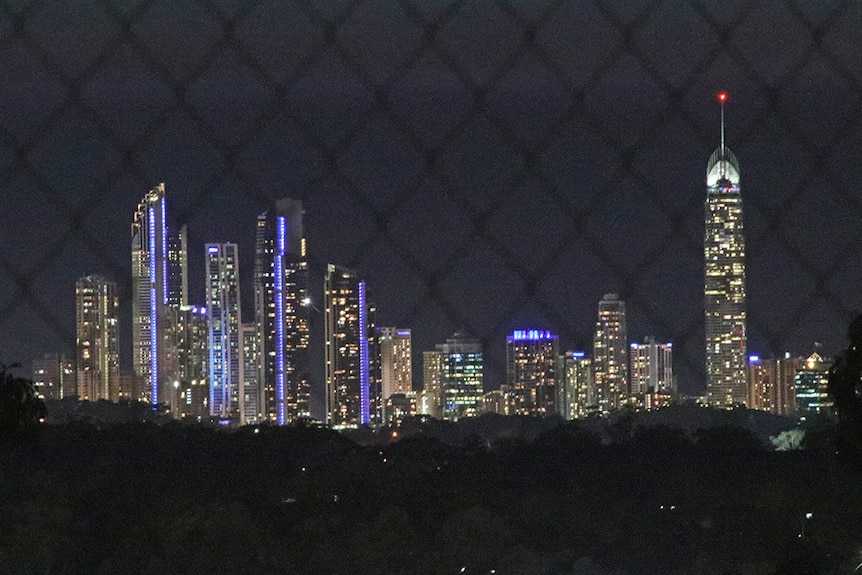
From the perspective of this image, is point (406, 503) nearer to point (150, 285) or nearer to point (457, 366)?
point (457, 366)

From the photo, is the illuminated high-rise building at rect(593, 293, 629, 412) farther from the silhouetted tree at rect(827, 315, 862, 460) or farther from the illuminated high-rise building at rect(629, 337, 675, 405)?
the silhouetted tree at rect(827, 315, 862, 460)

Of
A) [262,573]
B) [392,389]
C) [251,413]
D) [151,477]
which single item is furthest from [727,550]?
[392,389]

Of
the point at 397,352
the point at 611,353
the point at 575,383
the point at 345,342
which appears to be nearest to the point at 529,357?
the point at 611,353

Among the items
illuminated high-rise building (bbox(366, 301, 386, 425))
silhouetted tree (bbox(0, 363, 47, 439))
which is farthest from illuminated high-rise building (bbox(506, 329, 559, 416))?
silhouetted tree (bbox(0, 363, 47, 439))

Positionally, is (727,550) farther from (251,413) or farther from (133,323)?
(133,323)

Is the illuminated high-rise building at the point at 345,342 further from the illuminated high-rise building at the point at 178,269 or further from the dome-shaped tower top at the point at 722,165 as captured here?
the dome-shaped tower top at the point at 722,165
